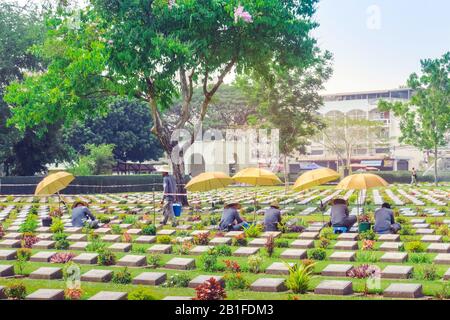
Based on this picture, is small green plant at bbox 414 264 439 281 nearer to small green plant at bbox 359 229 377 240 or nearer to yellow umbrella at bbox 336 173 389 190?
small green plant at bbox 359 229 377 240

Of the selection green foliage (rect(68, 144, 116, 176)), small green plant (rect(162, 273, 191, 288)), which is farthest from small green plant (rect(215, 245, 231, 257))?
green foliage (rect(68, 144, 116, 176))

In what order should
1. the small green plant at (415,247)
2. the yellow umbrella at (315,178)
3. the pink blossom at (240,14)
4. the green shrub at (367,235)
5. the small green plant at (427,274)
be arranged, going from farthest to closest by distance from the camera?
1. the pink blossom at (240,14)
2. the yellow umbrella at (315,178)
3. the green shrub at (367,235)
4. the small green plant at (415,247)
5. the small green plant at (427,274)

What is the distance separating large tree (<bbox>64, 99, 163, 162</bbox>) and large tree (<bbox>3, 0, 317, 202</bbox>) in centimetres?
2806

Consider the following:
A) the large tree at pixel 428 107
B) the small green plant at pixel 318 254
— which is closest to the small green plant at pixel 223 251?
the small green plant at pixel 318 254

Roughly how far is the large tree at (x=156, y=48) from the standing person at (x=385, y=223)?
10.4 metres

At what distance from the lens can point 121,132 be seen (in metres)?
60.0

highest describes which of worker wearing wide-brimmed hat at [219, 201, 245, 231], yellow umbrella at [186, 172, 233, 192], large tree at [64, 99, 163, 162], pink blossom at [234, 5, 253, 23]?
pink blossom at [234, 5, 253, 23]

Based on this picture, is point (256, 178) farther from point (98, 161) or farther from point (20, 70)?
point (98, 161)

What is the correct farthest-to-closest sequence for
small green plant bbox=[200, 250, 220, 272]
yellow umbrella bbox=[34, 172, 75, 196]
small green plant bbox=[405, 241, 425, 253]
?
yellow umbrella bbox=[34, 172, 75, 196] → small green plant bbox=[405, 241, 425, 253] → small green plant bbox=[200, 250, 220, 272]

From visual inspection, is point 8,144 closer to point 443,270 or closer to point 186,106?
point 186,106

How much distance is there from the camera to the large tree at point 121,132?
58719 millimetres

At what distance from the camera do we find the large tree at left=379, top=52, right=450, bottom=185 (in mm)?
45719

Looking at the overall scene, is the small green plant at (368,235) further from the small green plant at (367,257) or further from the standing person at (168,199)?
the standing person at (168,199)
